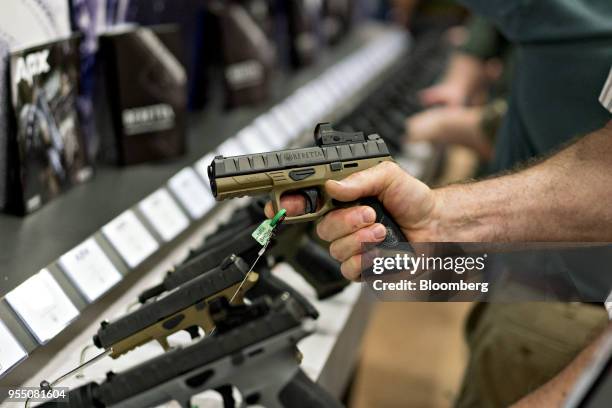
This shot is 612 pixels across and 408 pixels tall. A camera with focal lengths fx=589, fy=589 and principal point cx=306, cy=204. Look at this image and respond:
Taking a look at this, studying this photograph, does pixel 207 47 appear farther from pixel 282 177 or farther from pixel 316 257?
pixel 282 177

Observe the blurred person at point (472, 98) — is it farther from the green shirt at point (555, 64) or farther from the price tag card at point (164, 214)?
the price tag card at point (164, 214)

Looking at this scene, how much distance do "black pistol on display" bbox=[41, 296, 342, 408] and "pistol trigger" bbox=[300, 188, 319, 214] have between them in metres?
0.22

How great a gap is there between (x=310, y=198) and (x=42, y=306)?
0.51 m

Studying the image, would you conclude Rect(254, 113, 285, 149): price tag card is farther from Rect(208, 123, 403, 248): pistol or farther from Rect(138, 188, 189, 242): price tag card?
Rect(208, 123, 403, 248): pistol

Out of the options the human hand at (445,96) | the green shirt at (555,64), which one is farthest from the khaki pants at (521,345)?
the human hand at (445,96)

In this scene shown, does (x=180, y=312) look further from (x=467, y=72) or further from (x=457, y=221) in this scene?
(x=467, y=72)

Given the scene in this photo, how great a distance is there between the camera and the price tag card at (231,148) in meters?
1.80

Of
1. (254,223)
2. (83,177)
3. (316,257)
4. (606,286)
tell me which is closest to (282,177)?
(254,223)

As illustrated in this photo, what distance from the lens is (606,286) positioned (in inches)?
36.1

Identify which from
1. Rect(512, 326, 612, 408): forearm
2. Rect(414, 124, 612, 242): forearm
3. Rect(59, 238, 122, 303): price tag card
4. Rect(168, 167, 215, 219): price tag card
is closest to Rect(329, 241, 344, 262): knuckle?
Rect(414, 124, 612, 242): forearm

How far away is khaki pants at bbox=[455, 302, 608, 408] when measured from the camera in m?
1.46

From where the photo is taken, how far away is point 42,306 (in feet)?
3.36

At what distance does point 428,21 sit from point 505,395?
3.91m

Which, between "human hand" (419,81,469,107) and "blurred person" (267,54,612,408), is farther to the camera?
"human hand" (419,81,469,107)
